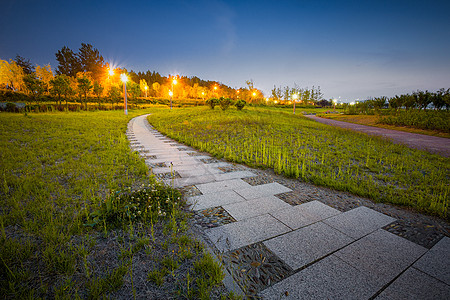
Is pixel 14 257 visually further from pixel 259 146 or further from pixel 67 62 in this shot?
pixel 67 62

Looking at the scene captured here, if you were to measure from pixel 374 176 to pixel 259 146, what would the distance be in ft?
12.2

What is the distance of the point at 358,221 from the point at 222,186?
7.72 ft

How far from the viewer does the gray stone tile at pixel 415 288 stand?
5.37ft

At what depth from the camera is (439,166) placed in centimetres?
564

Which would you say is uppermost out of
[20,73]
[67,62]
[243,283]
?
[67,62]

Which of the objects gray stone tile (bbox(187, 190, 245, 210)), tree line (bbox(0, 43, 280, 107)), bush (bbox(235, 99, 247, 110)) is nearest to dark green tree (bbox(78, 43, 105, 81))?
tree line (bbox(0, 43, 280, 107))

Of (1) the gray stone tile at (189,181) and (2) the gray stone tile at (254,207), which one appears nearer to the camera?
(2) the gray stone tile at (254,207)

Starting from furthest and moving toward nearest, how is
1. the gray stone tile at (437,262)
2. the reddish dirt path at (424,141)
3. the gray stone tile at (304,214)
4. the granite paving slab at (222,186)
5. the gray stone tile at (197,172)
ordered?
the reddish dirt path at (424,141), the gray stone tile at (197,172), the granite paving slab at (222,186), the gray stone tile at (304,214), the gray stone tile at (437,262)

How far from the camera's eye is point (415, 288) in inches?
67.4

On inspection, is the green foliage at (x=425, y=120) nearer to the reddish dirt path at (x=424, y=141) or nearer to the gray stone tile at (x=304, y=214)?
the reddish dirt path at (x=424, y=141)

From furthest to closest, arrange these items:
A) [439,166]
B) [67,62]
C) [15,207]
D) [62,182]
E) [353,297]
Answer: [67,62]
[439,166]
[62,182]
[15,207]
[353,297]

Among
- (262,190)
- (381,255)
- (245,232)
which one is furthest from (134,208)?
(381,255)

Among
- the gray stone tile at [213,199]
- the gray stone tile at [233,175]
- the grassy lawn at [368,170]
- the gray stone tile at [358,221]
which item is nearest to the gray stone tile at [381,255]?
the gray stone tile at [358,221]

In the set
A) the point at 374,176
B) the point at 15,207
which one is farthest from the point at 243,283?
the point at 374,176
